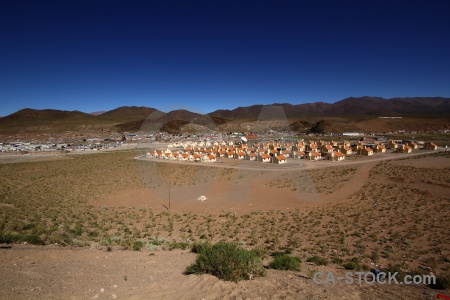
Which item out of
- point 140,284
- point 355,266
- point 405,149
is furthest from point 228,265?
point 405,149

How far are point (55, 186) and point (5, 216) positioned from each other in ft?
50.3

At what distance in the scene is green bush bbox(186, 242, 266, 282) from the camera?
700 cm

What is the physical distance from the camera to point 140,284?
269 inches

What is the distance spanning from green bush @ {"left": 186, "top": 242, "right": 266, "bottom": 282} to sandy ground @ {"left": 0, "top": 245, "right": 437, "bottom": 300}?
0.67ft

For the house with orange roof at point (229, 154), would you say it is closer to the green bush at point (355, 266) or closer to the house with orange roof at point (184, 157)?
the house with orange roof at point (184, 157)

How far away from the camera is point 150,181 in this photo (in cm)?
3494

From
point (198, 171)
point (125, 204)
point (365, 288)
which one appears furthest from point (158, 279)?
point (198, 171)

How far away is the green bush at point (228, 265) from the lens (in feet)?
23.0

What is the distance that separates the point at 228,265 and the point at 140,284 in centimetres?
226

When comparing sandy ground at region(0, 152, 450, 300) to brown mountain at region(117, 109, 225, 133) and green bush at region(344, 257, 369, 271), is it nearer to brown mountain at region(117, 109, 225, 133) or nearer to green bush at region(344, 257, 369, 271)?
green bush at region(344, 257, 369, 271)

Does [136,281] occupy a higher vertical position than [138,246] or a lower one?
higher

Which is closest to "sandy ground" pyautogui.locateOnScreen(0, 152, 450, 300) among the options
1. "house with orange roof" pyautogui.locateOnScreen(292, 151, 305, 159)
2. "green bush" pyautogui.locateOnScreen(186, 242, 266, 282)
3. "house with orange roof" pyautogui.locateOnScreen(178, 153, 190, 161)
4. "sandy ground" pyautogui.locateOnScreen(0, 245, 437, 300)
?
"sandy ground" pyautogui.locateOnScreen(0, 245, 437, 300)

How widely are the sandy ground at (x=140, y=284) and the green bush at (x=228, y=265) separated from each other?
0.20 m

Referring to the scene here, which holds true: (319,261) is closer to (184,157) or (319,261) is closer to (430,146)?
(184,157)
